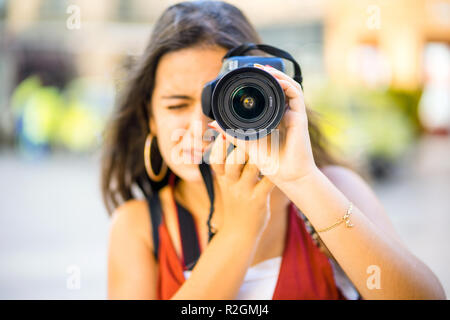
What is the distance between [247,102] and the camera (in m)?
1.08

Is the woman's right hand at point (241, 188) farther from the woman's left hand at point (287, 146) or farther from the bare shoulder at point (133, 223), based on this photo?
the bare shoulder at point (133, 223)

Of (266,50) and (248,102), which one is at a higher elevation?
(266,50)

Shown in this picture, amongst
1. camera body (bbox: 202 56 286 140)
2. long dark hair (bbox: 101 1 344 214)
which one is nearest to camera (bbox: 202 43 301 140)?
camera body (bbox: 202 56 286 140)

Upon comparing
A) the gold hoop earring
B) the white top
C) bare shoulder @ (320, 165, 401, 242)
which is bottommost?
the white top

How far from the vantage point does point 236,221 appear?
1182 mm

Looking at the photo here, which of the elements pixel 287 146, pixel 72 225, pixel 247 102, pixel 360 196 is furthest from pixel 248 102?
pixel 72 225

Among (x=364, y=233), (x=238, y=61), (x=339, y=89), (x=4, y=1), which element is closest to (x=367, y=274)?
(x=364, y=233)

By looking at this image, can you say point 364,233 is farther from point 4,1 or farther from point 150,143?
point 4,1

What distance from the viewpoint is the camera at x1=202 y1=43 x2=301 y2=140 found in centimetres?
103

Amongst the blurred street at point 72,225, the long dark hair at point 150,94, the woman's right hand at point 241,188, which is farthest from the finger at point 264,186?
the blurred street at point 72,225

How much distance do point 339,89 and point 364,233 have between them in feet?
17.5

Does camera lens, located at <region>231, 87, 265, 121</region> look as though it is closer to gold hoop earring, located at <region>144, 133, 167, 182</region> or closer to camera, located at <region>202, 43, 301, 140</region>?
camera, located at <region>202, 43, 301, 140</region>

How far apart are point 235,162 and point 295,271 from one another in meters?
0.38

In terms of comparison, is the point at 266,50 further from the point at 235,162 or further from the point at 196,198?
the point at 196,198
